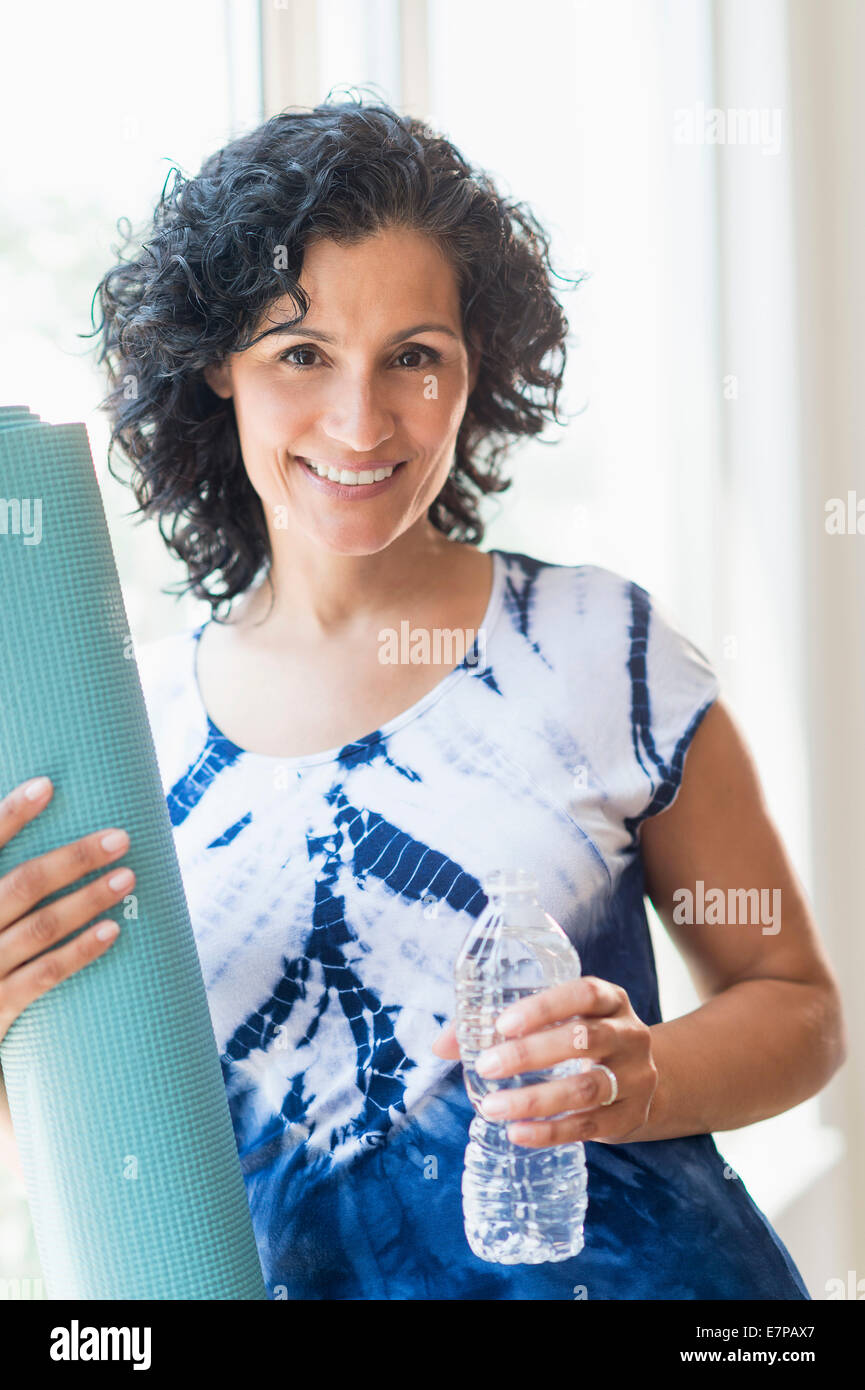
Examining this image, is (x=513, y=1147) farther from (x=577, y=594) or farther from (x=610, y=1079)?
(x=577, y=594)

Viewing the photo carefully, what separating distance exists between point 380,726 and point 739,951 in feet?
1.25

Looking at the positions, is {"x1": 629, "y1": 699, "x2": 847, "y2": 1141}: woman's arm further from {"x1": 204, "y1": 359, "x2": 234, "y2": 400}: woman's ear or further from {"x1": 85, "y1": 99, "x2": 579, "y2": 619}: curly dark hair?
{"x1": 204, "y1": 359, "x2": 234, "y2": 400}: woman's ear

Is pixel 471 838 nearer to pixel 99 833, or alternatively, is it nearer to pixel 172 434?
pixel 99 833

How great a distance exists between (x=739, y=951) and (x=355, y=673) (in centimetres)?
43

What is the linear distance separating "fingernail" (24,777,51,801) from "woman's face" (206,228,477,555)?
1.16 feet

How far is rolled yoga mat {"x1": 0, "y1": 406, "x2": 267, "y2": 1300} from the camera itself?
84 centimetres

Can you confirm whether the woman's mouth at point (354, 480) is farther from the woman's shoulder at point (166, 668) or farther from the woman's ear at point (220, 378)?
the woman's shoulder at point (166, 668)

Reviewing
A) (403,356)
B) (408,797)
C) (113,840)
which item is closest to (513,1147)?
(408,797)

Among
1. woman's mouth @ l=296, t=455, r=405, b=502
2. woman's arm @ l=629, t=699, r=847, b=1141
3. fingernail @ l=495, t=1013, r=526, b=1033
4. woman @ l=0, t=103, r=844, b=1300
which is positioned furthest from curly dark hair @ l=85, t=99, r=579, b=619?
fingernail @ l=495, t=1013, r=526, b=1033

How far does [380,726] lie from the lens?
3.61ft

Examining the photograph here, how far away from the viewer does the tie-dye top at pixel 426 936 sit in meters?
1.01

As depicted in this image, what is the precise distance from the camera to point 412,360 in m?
1.07

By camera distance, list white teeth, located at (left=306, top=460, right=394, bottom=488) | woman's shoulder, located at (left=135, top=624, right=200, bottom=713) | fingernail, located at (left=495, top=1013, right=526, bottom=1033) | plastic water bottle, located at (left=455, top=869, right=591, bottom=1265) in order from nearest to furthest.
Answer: fingernail, located at (left=495, top=1013, right=526, bottom=1033) → plastic water bottle, located at (left=455, top=869, right=591, bottom=1265) → white teeth, located at (left=306, top=460, right=394, bottom=488) → woman's shoulder, located at (left=135, top=624, right=200, bottom=713)

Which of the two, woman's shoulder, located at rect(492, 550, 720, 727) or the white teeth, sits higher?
the white teeth
